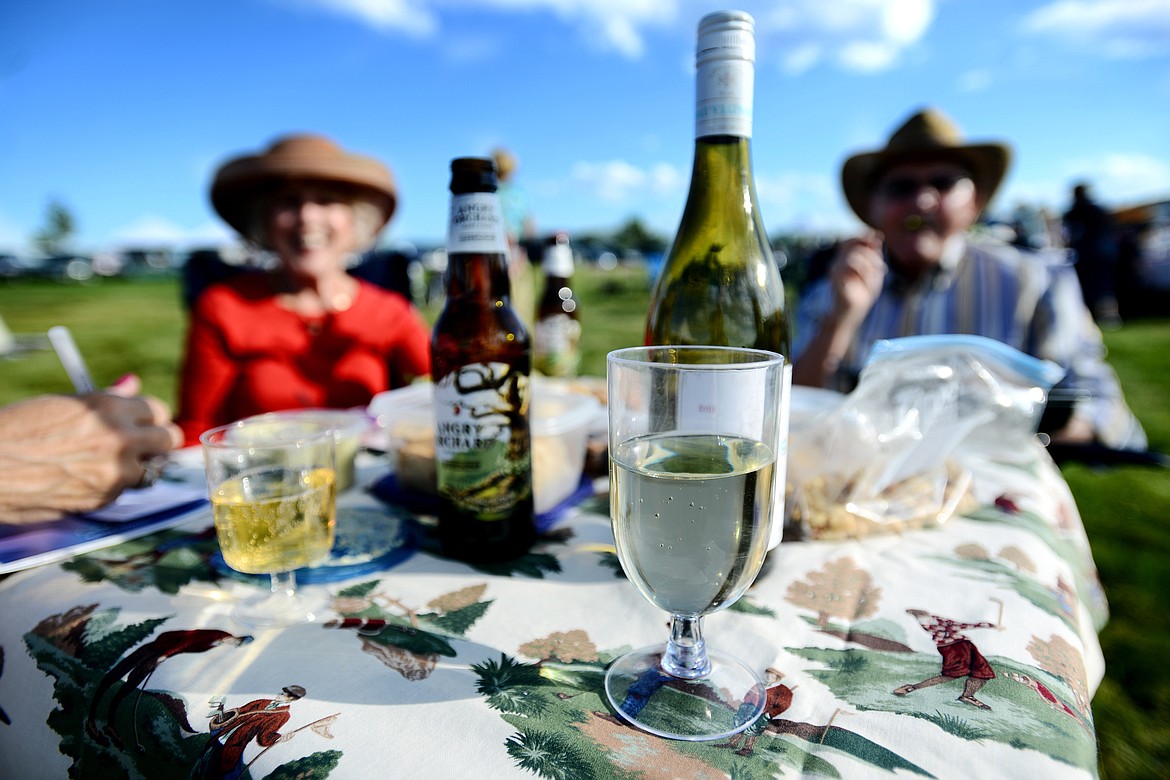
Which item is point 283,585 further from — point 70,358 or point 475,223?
point 70,358

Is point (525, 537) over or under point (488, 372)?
under

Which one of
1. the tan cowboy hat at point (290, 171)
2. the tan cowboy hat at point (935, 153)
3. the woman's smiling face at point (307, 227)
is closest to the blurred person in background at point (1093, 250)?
the tan cowboy hat at point (935, 153)

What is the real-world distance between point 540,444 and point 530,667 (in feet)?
1.44

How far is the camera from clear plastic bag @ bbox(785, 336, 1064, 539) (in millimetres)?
984

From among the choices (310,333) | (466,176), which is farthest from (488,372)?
(310,333)

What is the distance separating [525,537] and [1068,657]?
68 cm

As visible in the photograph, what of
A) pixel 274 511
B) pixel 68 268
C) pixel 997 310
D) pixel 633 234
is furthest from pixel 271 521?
pixel 633 234

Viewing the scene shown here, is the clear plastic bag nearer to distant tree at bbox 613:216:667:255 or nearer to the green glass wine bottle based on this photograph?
the green glass wine bottle

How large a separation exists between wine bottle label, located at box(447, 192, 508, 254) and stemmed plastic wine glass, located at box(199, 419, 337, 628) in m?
0.33

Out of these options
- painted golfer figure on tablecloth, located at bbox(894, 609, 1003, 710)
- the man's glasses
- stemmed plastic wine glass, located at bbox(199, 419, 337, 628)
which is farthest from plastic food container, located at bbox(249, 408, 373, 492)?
the man's glasses

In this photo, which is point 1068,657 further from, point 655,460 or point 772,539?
point 655,460

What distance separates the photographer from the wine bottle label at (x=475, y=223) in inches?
34.4

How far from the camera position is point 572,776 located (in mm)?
520

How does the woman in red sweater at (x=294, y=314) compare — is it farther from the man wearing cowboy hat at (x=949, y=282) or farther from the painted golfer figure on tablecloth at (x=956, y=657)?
the painted golfer figure on tablecloth at (x=956, y=657)
